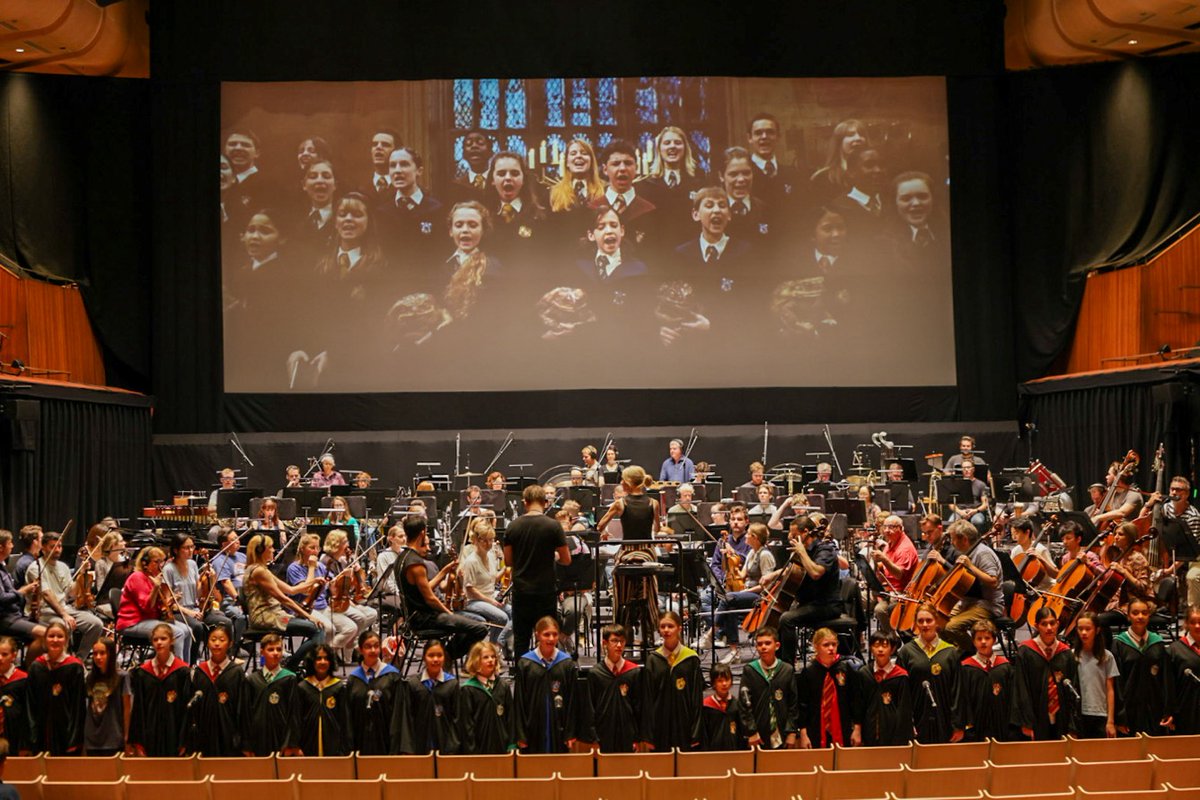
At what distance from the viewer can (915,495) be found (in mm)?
16594

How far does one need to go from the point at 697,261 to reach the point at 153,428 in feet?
32.0

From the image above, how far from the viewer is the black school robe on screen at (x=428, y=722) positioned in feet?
29.8

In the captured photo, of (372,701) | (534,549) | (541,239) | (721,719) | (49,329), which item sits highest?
(541,239)

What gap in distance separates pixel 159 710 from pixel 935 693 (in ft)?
19.5

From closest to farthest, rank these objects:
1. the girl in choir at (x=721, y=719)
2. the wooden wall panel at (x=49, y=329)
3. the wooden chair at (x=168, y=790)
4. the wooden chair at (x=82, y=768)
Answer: the wooden chair at (x=168, y=790), the wooden chair at (x=82, y=768), the girl in choir at (x=721, y=719), the wooden wall panel at (x=49, y=329)

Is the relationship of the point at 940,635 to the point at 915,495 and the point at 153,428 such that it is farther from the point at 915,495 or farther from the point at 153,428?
the point at 153,428

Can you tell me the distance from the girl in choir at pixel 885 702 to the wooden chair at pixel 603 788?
219cm

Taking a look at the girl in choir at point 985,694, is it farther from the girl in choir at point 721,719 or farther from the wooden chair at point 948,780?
the girl in choir at point 721,719

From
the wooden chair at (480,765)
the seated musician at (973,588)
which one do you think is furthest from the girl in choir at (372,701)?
the seated musician at (973,588)

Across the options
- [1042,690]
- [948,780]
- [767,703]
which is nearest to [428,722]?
[767,703]

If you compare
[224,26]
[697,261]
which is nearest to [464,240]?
[697,261]

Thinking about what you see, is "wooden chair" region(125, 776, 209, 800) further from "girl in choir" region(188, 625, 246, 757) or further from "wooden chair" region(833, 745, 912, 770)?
"wooden chair" region(833, 745, 912, 770)

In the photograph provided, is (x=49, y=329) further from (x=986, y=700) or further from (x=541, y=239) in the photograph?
(x=986, y=700)

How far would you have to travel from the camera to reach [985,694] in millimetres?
9289
